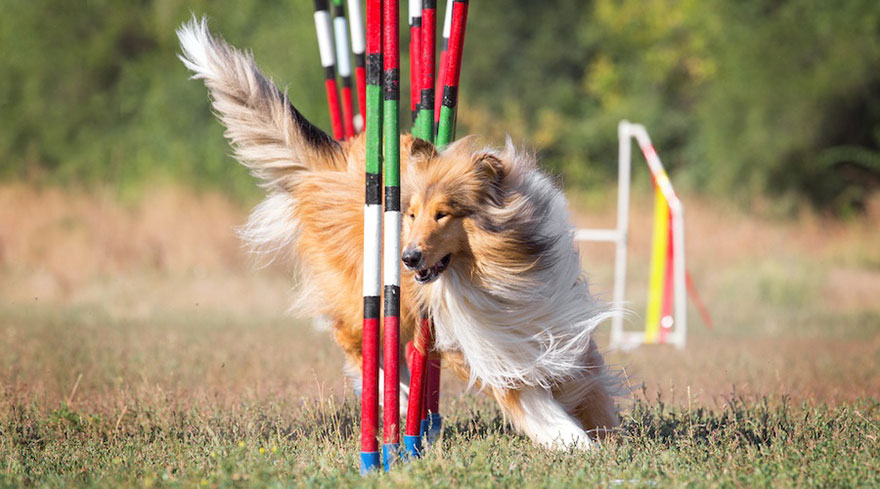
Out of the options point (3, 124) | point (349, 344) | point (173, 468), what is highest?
point (3, 124)

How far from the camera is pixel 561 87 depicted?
27703 mm

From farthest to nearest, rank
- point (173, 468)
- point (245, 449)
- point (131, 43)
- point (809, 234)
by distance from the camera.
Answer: point (131, 43) < point (809, 234) < point (245, 449) < point (173, 468)

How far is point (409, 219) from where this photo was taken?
467cm

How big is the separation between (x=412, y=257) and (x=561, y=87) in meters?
24.1

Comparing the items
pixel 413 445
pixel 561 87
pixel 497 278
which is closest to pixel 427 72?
pixel 497 278

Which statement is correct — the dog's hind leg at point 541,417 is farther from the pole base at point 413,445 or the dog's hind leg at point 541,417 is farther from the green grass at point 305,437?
the pole base at point 413,445

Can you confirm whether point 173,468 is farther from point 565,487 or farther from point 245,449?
point 565,487

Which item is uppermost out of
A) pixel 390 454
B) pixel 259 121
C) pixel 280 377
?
pixel 259 121

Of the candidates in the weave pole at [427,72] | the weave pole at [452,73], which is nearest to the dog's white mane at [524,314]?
the weave pole at [452,73]

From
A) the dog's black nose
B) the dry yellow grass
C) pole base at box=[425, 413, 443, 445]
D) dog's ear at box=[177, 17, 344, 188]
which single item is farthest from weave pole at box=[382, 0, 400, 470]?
dog's ear at box=[177, 17, 344, 188]

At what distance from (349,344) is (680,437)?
6.54 ft

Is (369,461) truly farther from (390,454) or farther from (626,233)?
(626,233)

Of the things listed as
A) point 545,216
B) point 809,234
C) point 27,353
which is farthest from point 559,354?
point 809,234

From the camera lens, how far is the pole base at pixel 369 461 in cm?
393
